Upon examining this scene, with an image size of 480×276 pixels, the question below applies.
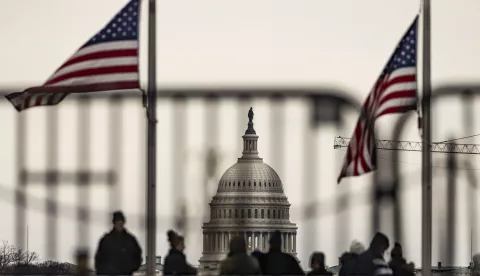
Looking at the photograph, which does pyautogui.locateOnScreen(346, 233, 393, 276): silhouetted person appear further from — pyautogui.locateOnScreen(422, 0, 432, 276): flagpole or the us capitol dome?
the us capitol dome

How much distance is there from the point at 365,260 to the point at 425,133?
1.95m

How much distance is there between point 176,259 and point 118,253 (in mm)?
724

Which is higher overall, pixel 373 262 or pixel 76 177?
pixel 76 177

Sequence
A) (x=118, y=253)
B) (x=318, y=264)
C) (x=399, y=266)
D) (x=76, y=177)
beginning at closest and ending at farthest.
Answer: (x=76, y=177), (x=118, y=253), (x=399, y=266), (x=318, y=264)

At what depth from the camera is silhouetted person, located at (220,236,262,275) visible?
17.1 metres

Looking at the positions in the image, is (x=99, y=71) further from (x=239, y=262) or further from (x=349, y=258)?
(x=349, y=258)

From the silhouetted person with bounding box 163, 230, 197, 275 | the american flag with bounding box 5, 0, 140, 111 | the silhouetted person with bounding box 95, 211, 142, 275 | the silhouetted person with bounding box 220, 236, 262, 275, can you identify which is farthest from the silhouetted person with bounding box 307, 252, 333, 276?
the american flag with bounding box 5, 0, 140, 111

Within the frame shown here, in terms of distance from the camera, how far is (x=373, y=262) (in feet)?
59.3

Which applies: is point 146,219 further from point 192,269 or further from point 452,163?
point 452,163

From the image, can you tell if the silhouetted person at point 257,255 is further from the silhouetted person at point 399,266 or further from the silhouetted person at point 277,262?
the silhouetted person at point 399,266

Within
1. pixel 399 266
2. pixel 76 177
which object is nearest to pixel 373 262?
pixel 399 266

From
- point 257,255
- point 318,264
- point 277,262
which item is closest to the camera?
point 277,262

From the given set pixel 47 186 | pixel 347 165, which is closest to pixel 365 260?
pixel 347 165

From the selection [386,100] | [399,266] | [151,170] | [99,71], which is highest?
[99,71]
